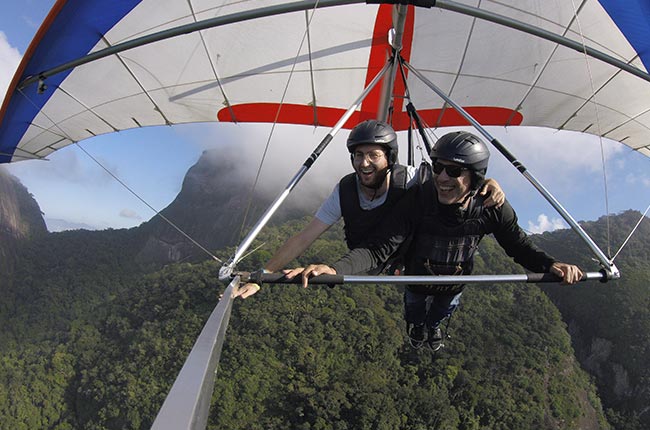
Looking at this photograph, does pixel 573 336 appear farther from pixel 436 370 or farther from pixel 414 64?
pixel 414 64

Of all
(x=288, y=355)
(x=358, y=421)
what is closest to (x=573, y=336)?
(x=358, y=421)

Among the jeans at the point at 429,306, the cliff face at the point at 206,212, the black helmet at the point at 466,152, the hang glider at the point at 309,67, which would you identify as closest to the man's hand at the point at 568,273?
the black helmet at the point at 466,152

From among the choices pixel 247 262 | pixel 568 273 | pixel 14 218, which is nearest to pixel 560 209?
pixel 568 273

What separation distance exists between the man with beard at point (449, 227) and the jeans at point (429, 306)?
2.57 ft

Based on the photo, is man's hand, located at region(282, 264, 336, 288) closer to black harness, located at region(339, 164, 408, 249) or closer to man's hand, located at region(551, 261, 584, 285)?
black harness, located at region(339, 164, 408, 249)

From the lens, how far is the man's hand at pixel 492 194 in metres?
2.84

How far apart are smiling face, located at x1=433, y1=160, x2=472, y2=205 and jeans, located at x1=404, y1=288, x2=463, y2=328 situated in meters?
1.38

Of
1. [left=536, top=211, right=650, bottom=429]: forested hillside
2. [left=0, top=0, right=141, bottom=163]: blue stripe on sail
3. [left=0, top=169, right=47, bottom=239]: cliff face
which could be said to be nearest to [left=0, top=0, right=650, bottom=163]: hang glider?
[left=0, top=0, right=141, bottom=163]: blue stripe on sail

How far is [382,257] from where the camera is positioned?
2836 mm

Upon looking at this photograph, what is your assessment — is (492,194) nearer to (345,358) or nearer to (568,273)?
(568,273)

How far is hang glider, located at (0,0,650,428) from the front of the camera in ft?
13.0

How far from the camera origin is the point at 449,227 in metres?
2.96

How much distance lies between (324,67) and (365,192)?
3213 mm

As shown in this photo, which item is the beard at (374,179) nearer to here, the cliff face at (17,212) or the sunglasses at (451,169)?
the sunglasses at (451,169)
